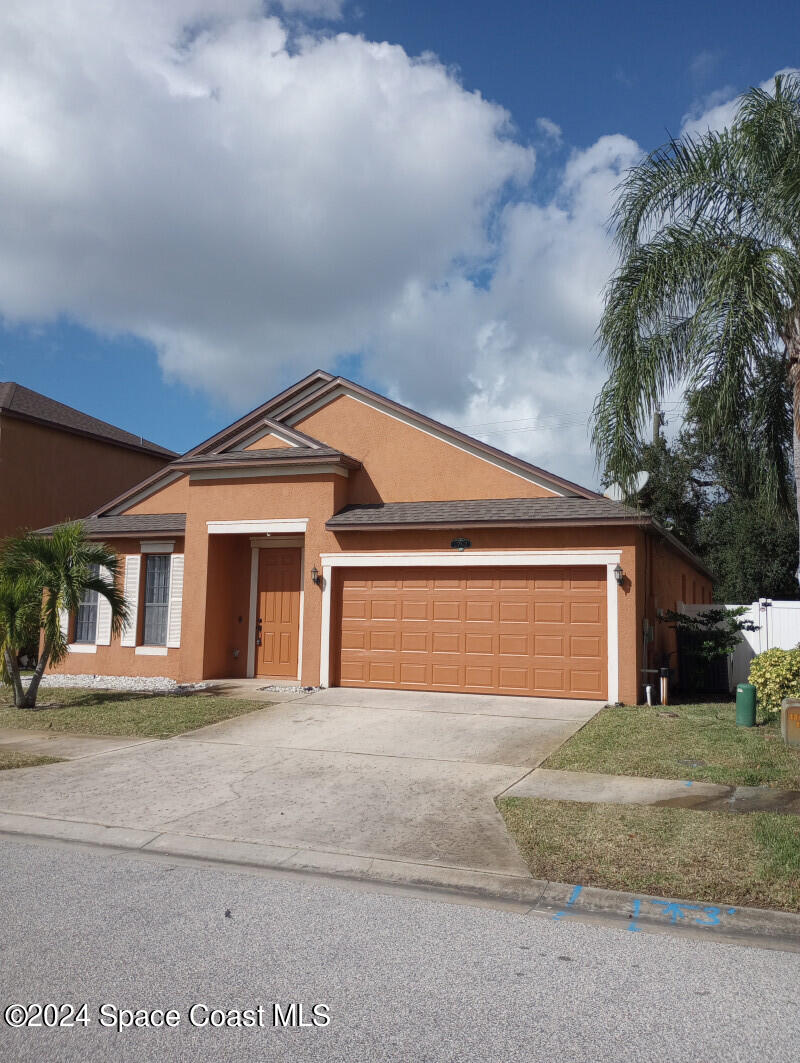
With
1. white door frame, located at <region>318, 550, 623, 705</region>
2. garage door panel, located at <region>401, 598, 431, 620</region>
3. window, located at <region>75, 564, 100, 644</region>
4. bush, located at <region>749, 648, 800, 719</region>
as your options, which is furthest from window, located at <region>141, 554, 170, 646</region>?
bush, located at <region>749, 648, 800, 719</region>

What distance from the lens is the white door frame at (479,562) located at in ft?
44.0

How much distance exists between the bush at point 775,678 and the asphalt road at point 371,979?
7681 millimetres

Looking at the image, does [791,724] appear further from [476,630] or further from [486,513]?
[486,513]

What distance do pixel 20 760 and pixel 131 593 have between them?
8144mm

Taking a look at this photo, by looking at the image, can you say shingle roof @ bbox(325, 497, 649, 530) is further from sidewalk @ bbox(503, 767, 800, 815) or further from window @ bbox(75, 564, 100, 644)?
window @ bbox(75, 564, 100, 644)

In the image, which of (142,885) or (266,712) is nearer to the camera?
(142,885)

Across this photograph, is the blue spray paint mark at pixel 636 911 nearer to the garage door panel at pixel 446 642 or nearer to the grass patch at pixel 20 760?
the grass patch at pixel 20 760

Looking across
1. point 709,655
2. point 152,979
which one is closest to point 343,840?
point 152,979

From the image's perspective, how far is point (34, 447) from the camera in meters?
23.7

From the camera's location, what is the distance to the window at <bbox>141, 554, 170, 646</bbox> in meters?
17.4

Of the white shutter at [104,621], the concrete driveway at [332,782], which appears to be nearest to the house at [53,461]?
the white shutter at [104,621]

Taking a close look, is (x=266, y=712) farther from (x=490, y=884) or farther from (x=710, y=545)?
(x=710, y=545)

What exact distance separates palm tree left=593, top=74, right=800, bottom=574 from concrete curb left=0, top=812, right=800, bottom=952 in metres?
7.07

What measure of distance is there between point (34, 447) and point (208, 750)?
16617 mm
